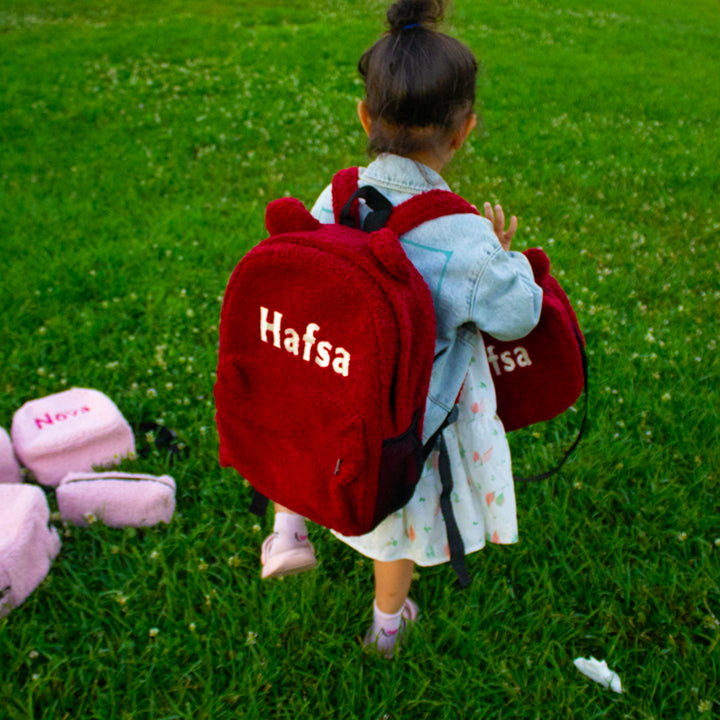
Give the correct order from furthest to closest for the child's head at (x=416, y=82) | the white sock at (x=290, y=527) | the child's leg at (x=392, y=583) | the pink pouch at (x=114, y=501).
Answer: the pink pouch at (x=114, y=501)
the white sock at (x=290, y=527)
the child's leg at (x=392, y=583)
the child's head at (x=416, y=82)

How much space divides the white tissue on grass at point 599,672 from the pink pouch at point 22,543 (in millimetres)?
2355

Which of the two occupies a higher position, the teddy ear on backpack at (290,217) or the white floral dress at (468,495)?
the teddy ear on backpack at (290,217)

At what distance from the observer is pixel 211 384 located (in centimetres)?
430

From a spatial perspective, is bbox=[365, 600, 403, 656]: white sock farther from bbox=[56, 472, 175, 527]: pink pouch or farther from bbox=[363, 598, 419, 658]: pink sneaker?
bbox=[56, 472, 175, 527]: pink pouch

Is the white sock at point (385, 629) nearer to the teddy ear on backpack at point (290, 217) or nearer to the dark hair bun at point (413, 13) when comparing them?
the teddy ear on backpack at point (290, 217)

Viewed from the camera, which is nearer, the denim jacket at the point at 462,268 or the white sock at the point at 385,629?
the denim jacket at the point at 462,268

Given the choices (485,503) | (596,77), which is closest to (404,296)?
(485,503)

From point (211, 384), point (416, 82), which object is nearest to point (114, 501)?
point (211, 384)

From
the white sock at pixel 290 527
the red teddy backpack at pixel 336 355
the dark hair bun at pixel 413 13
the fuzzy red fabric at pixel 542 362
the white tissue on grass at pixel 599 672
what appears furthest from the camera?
the white sock at pixel 290 527

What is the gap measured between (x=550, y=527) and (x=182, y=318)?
298 centimetres

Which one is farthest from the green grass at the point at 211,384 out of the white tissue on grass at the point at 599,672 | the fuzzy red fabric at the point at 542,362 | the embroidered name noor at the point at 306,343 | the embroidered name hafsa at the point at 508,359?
the embroidered name noor at the point at 306,343

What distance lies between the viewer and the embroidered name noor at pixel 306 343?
6.37 ft

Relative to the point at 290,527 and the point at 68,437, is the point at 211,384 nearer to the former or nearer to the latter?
the point at 68,437

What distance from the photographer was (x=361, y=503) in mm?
2010
